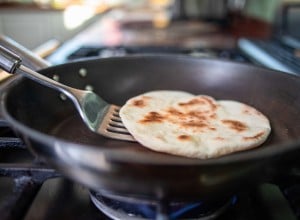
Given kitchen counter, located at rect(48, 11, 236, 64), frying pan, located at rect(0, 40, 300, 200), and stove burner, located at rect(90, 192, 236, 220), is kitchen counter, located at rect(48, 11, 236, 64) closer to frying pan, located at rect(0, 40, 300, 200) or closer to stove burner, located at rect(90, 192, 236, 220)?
frying pan, located at rect(0, 40, 300, 200)

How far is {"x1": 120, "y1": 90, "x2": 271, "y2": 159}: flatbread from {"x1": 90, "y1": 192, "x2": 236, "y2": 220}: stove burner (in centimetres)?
8

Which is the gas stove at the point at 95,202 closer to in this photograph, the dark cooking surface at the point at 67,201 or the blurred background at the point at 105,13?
the dark cooking surface at the point at 67,201

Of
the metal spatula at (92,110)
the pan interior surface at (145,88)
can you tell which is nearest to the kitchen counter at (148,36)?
the pan interior surface at (145,88)

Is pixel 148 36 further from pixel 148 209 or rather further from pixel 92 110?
pixel 148 209

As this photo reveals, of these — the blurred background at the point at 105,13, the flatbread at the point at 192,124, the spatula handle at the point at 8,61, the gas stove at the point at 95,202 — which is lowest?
the blurred background at the point at 105,13

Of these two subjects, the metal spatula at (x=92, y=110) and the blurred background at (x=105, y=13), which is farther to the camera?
the blurred background at (x=105, y=13)

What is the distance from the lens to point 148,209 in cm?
45

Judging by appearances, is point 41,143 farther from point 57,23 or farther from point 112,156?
point 57,23

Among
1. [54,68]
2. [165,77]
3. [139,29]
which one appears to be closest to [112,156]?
[54,68]

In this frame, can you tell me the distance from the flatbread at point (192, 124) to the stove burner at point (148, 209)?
0.26 feet

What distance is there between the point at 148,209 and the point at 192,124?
22 centimetres

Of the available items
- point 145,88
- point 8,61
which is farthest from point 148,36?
point 8,61

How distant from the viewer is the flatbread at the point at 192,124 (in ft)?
1.79

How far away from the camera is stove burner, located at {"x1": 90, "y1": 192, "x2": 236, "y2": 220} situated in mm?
445
